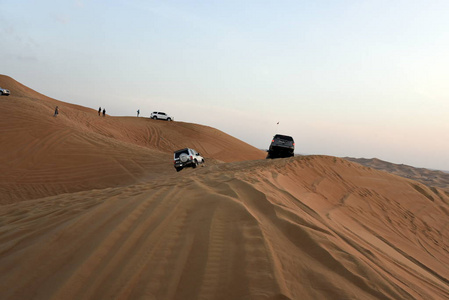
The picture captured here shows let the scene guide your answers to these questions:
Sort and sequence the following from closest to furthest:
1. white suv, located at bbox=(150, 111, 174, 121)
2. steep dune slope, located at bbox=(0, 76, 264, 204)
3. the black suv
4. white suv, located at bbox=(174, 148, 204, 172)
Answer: steep dune slope, located at bbox=(0, 76, 264, 204), white suv, located at bbox=(174, 148, 204, 172), the black suv, white suv, located at bbox=(150, 111, 174, 121)

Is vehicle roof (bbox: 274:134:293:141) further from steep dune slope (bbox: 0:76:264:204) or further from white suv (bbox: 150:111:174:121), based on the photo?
white suv (bbox: 150:111:174:121)

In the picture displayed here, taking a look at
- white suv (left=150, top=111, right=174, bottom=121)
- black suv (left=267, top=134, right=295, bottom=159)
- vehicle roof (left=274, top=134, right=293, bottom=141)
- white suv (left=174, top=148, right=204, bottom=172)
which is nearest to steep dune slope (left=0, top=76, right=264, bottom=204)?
white suv (left=174, top=148, right=204, bottom=172)

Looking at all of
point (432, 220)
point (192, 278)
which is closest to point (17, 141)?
point (192, 278)

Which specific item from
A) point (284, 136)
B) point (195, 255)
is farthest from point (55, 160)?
point (195, 255)

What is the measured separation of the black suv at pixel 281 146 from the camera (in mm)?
16641

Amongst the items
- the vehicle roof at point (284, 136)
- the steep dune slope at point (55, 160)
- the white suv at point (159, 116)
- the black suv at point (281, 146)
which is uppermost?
the white suv at point (159, 116)

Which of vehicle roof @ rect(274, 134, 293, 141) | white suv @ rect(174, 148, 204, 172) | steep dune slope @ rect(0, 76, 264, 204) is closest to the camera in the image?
steep dune slope @ rect(0, 76, 264, 204)

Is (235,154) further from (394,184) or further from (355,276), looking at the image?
(355,276)

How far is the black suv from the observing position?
16.6 meters

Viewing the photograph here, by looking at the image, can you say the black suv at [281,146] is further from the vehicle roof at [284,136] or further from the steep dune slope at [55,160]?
the steep dune slope at [55,160]

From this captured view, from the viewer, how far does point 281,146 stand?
16.7 metres

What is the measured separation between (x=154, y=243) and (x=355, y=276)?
215cm

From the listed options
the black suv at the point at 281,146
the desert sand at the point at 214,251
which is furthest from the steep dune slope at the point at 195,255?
the black suv at the point at 281,146

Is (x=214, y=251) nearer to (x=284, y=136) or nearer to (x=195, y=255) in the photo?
(x=195, y=255)
